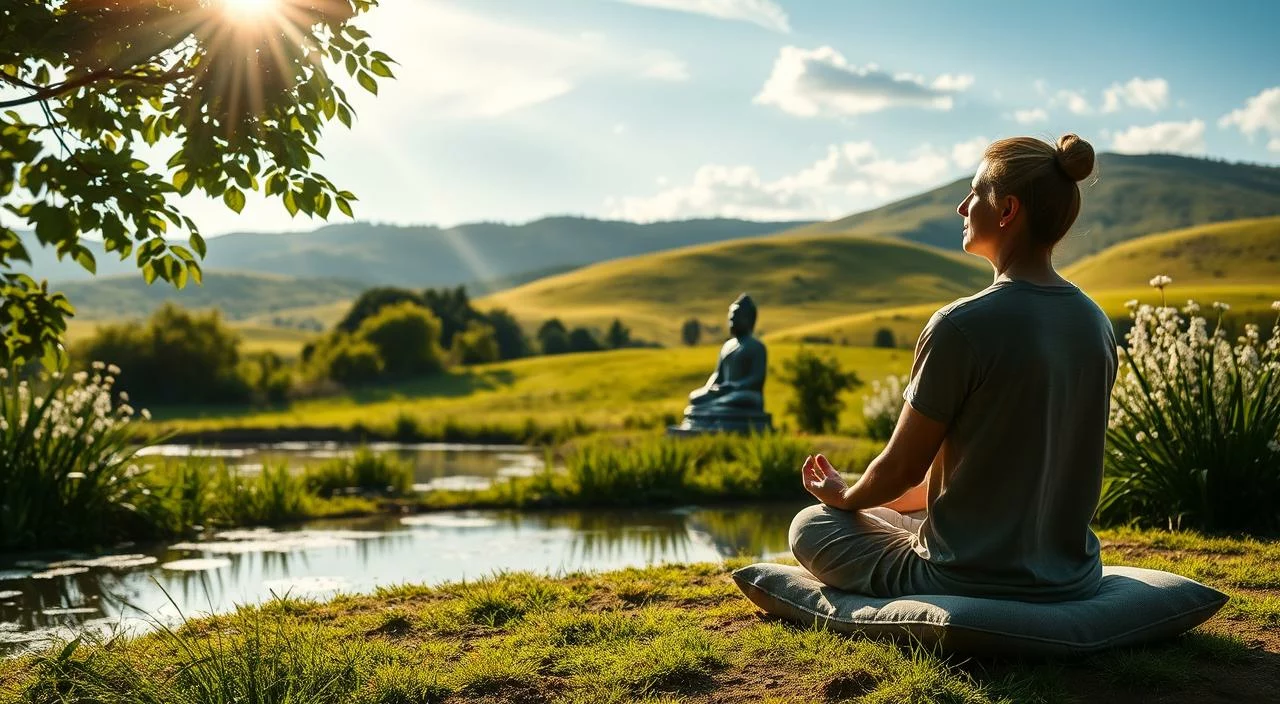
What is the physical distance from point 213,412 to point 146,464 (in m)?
31.1

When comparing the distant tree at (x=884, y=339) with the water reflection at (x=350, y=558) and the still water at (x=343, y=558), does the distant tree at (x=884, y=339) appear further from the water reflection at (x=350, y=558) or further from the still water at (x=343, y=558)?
the water reflection at (x=350, y=558)

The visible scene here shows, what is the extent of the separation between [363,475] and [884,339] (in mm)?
54888

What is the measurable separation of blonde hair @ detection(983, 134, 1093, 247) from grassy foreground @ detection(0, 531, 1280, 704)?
5.63 ft

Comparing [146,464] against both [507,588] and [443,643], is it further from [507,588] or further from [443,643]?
[443,643]

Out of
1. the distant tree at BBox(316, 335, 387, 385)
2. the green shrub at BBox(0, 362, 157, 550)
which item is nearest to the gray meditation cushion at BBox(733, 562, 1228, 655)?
the green shrub at BBox(0, 362, 157, 550)

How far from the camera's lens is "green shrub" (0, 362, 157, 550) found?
9.07 meters

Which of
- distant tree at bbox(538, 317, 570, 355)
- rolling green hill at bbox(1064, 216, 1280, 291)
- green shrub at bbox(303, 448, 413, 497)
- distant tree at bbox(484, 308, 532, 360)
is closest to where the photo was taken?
green shrub at bbox(303, 448, 413, 497)

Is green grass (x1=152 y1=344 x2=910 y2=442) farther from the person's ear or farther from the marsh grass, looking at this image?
the person's ear

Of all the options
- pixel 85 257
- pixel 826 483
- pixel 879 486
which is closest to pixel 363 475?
pixel 85 257

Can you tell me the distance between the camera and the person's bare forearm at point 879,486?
4.16 meters

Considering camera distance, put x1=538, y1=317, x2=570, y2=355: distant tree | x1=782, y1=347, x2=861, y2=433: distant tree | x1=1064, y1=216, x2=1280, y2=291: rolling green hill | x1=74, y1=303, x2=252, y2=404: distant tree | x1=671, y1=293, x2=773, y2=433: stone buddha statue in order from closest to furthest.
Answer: x1=671, y1=293, x2=773, y2=433: stone buddha statue, x1=782, y1=347, x2=861, y2=433: distant tree, x1=74, y1=303, x2=252, y2=404: distant tree, x1=538, y1=317, x2=570, y2=355: distant tree, x1=1064, y1=216, x2=1280, y2=291: rolling green hill

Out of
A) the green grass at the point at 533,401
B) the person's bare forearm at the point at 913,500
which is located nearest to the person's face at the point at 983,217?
the person's bare forearm at the point at 913,500

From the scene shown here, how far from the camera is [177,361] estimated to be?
43.2 meters

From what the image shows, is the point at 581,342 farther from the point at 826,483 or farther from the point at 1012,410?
the point at 1012,410
